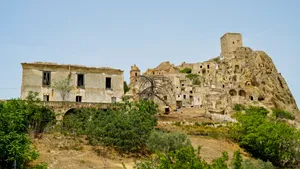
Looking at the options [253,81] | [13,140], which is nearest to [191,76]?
[253,81]

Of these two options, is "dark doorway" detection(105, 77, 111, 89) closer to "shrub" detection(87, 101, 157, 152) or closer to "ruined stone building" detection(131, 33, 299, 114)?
"shrub" detection(87, 101, 157, 152)

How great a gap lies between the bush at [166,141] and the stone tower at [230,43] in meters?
58.0

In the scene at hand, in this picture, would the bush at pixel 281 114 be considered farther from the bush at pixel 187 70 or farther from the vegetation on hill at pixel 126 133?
the vegetation on hill at pixel 126 133

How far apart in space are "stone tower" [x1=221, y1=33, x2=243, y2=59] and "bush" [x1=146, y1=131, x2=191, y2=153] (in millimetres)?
57998

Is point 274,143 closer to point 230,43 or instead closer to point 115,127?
point 115,127

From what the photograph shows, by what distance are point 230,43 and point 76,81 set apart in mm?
54963

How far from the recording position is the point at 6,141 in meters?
20.0

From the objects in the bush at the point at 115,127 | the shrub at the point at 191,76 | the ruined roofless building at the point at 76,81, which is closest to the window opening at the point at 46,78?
the ruined roofless building at the point at 76,81

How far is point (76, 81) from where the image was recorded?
112 ft

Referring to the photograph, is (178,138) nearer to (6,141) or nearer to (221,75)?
(6,141)

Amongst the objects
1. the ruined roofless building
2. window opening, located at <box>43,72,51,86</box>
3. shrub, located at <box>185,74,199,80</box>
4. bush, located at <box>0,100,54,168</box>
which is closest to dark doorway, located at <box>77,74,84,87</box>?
the ruined roofless building

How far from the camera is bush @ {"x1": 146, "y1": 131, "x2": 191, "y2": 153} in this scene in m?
25.2

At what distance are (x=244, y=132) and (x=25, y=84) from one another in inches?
832

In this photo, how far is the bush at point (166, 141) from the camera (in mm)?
25203
